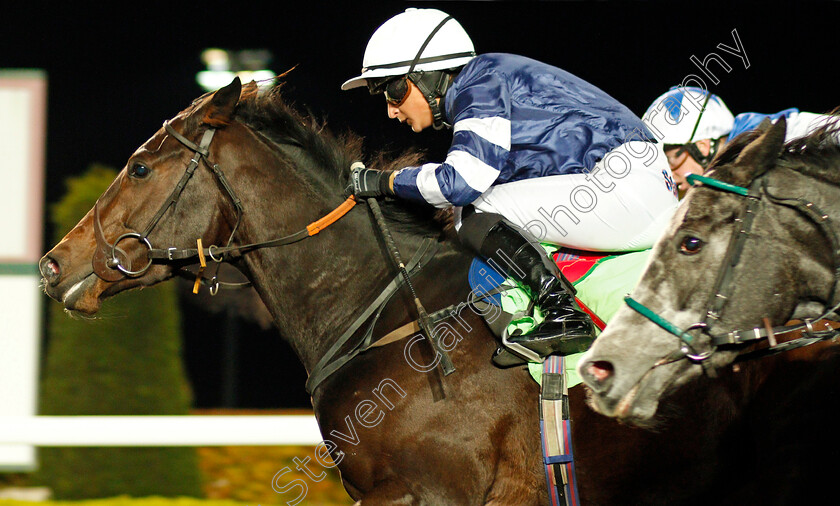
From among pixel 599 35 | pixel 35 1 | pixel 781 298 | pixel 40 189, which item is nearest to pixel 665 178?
pixel 781 298

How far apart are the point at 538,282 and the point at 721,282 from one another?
68 cm

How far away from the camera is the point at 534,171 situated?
8.87 ft

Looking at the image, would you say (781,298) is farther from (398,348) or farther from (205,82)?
(205,82)

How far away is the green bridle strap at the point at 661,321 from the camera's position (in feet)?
6.39

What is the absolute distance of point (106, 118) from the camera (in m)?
6.64

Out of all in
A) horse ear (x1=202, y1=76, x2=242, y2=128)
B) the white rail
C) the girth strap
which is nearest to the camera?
the girth strap

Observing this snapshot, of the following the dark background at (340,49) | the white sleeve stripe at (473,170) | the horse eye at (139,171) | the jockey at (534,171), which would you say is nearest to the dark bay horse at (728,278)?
the jockey at (534,171)

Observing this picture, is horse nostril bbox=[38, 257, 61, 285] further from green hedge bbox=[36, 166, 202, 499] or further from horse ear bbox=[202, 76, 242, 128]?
green hedge bbox=[36, 166, 202, 499]

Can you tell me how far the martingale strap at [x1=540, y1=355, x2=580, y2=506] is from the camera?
2.42m

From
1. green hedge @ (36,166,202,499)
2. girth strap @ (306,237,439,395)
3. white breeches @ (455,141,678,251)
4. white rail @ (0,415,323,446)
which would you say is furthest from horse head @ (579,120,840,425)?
green hedge @ (36,166,202,499)

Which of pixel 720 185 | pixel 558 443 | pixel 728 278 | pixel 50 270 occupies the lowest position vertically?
pixel 558 443

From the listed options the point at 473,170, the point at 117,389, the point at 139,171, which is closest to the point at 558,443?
the point at 473,170

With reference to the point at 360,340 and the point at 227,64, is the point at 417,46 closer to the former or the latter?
the point at 360,340

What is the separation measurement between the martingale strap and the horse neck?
2.44ft
